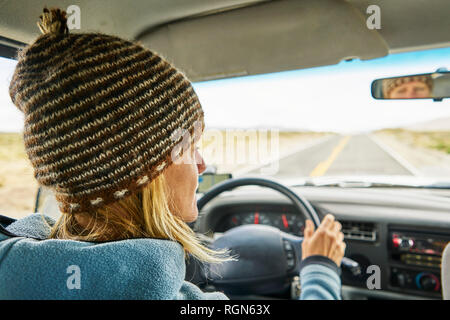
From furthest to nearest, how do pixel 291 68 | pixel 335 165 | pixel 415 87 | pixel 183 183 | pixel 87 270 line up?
pixel 335 165
pixel 291 68
pixel 415 87
pixel 183 183
pixel 87 270

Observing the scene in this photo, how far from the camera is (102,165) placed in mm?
976

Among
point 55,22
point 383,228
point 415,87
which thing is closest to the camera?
point 55,22

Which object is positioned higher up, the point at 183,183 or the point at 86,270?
the point at 183,183

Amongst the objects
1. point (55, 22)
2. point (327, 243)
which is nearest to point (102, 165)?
point (55, 22)

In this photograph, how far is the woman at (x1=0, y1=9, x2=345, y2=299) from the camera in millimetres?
829

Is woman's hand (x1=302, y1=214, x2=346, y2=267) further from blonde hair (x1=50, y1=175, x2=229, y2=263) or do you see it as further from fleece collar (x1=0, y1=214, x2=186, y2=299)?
fleece collar (x1=0, y1=214, x2=186, y2=299)

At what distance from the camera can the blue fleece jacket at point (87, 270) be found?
811 millimetres

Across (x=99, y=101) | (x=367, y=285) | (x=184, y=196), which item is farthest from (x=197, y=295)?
(x=367, y=285)

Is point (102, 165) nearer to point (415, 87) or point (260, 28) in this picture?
point (260, 28)

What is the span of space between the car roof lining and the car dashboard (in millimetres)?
1129

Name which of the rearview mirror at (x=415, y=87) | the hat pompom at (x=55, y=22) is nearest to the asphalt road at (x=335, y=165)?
the rearview mirror at (x=415, y=87)

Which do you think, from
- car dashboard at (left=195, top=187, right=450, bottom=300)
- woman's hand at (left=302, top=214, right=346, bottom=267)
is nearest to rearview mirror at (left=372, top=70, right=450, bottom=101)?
car dashboard at (left=195, top=187, right=450, bottom=300)

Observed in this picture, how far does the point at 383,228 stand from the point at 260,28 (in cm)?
171
